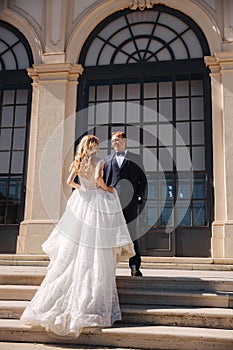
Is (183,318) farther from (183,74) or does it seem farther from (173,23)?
A: (173,23)

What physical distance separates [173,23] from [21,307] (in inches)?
282

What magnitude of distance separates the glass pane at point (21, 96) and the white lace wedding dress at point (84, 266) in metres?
5.57

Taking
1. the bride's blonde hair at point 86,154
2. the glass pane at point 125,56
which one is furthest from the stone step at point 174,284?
the glass pane at point 125,56

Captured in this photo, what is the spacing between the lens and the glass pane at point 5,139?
8883 millimetres

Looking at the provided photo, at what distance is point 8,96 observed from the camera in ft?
30.0

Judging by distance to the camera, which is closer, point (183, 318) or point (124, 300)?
point (183, 318)

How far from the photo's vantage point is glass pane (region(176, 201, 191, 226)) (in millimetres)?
7809

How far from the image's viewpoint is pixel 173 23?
873cm

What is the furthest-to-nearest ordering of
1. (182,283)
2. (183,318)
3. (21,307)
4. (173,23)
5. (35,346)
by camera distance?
(173,23) → (182,283) → (21,307) → (183,318) → (35,346)

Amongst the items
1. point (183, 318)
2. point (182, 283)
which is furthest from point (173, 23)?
point (183, 318)

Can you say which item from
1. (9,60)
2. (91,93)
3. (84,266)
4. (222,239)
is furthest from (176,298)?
(9,60)

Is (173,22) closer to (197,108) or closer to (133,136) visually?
(197,108)

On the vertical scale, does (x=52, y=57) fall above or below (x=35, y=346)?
above

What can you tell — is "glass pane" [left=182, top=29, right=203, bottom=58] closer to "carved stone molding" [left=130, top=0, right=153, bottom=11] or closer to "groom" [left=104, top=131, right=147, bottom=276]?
"carved stone molding" [left=130, top=0, right=153, bottom=11]
